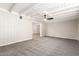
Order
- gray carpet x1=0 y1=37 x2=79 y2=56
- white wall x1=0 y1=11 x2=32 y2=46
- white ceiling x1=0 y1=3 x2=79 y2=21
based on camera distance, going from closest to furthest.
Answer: gray carpet x1=0 y1=37 x2=79 y2=56
white ceiling x1=0 y1=3 x2=79 y2=21
white wall x1=0 y1=11 x2=32 y2=46

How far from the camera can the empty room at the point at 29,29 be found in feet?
9.80

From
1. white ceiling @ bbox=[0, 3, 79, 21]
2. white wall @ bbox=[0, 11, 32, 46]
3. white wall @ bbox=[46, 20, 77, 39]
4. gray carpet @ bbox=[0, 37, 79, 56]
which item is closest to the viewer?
gray carpet @ bbox=[0, 37, 79, 56]

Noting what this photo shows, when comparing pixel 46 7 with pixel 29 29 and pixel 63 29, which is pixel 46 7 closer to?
pixel 29 29

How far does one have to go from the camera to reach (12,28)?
454 cm

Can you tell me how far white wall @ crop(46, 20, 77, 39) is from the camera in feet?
20.9

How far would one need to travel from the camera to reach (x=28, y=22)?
6.14m

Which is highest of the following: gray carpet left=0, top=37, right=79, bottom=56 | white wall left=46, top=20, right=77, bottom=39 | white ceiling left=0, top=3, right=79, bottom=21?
white ceiling left=0, top=3, right=79, bottom=21

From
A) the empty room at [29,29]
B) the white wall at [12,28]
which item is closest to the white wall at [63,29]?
the empty room at [29,29]

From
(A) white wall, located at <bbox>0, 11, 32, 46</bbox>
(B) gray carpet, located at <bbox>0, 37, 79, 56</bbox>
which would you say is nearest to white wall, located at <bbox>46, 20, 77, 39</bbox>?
(B) gray carpet, located at <bbox>0, 37, 79, 56</bbox>

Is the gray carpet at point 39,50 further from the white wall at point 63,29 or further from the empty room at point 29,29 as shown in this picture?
the white wall at point 63,29

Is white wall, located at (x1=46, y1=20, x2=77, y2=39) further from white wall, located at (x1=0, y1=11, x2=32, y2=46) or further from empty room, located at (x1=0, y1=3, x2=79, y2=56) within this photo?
white wall, located at (x1=0, y1=11, x2=32, y2=46)

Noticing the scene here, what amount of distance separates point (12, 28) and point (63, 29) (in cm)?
607

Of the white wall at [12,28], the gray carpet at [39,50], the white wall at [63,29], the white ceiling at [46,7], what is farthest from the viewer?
the white wall at [63,29]

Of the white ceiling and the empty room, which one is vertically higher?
the white ceiling
